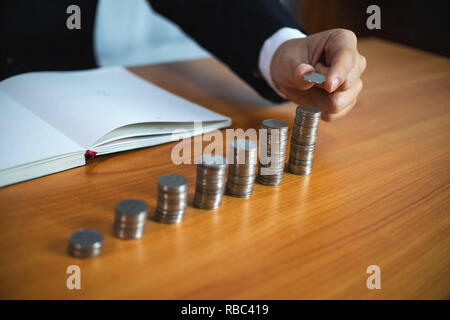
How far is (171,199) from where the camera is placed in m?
0.70

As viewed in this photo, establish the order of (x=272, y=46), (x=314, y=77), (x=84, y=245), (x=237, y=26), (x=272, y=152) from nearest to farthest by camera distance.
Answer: (x=84, y=245) < (x=272, y=152) < (x=314, y=77) < (x=272, y=46) < (x=237, y=26)

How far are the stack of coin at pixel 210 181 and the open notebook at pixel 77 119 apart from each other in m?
0.24

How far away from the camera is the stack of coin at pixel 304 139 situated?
87 centimetres

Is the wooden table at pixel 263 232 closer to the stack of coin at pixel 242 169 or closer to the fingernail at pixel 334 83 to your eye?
the stack of coin at pixel 242 169

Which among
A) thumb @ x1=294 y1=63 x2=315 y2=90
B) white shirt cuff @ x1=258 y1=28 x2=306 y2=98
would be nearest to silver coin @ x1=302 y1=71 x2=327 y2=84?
thumb @ x1=294 y1=63 x2=315 y2=90

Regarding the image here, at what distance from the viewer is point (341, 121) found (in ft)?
4.00

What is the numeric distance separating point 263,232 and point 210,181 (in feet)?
0.39

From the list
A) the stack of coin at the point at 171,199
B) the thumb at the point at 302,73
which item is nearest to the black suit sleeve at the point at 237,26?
the thumb at the point at 302,73

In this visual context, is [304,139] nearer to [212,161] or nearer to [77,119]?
[212,161]

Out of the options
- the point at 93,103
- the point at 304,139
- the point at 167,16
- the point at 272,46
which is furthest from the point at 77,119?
the point at 167,16

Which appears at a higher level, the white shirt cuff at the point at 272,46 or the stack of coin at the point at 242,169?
the white shirt cuff at the point at 272,46

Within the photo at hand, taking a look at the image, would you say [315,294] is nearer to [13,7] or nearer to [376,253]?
[376,253]

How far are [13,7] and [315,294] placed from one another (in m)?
1.36
